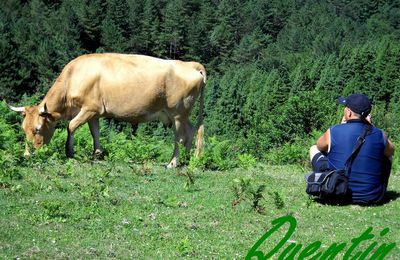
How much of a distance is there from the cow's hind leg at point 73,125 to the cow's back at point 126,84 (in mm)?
184

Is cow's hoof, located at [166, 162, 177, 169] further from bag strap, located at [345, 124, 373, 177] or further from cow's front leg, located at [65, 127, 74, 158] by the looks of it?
bag strap, located at [345, 124, 373, 177]

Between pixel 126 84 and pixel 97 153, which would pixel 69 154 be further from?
pixel 126 84

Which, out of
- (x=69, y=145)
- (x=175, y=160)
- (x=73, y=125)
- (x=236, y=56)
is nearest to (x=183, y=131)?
(x=175, y=160)

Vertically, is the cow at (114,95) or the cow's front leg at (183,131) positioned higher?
the cow at (114,95)

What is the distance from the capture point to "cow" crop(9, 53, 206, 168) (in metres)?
15.0

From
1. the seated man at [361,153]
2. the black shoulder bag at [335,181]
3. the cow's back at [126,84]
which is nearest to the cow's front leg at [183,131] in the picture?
the cow's back at [126,84]

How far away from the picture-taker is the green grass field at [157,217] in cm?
785

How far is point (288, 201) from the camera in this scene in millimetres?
10641

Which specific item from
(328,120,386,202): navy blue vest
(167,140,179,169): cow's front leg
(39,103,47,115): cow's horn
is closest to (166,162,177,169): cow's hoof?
(167,140,179,169): cow's front leg

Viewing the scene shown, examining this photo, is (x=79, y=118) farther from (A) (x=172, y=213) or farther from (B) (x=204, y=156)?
(A) (x=172, y=213)

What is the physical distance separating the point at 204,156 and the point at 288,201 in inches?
158

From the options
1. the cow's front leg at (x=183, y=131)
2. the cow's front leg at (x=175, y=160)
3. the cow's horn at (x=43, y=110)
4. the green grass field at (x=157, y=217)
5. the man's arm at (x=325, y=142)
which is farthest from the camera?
the cow's front leg at (x=183, y=131)

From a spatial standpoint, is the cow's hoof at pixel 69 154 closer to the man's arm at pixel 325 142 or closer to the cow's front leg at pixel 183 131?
the cow's front leg at pixel 183 131

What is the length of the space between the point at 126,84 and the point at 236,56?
6342 inches
